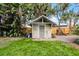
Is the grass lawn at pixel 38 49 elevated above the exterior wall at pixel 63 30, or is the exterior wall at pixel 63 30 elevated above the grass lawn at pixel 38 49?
the exterior wall at pixel 63 30

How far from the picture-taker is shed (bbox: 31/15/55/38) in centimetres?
290

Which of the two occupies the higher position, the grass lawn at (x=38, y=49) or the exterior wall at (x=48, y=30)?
the exterior wall at (x=48, y=30)

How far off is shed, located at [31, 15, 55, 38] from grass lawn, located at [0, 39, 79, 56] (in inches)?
3.3

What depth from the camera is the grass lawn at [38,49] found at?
285 centimetres

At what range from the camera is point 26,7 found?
290 cm

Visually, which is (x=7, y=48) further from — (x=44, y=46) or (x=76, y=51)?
(x=76, y=51)

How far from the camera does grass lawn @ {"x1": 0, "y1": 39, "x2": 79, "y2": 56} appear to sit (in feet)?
9.36

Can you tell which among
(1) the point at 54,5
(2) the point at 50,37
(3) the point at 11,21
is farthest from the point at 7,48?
(1) the point at 54,5

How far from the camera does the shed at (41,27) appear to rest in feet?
9.53

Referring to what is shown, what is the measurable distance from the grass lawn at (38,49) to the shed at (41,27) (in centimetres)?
8

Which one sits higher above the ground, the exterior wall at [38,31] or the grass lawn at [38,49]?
the exterior wall at [38,31]

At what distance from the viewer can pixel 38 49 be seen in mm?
2859

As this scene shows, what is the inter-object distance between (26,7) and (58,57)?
2.06 feet

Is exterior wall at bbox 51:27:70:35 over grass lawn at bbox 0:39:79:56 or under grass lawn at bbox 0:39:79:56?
over
